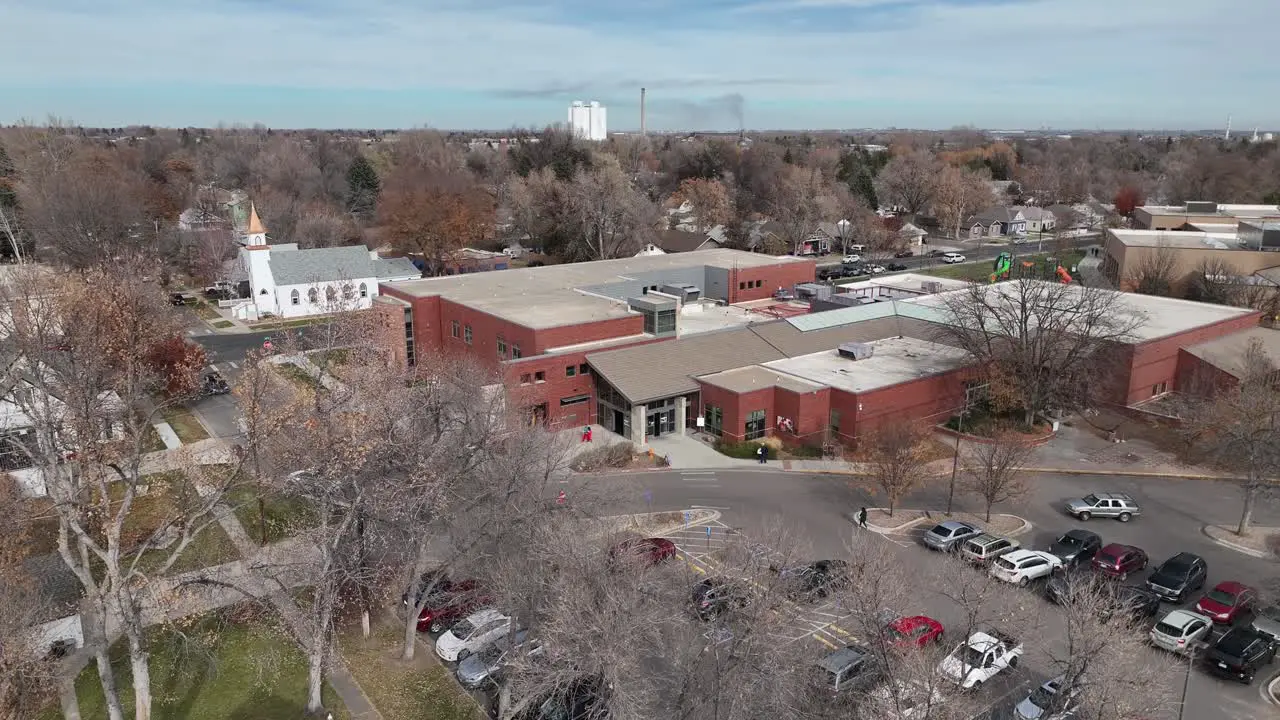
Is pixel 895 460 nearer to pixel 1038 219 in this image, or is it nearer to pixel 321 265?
pixel 321 265

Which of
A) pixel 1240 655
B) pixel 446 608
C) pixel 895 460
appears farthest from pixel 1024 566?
pixel 446 608

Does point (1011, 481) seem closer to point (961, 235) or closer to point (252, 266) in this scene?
point (252, 266)

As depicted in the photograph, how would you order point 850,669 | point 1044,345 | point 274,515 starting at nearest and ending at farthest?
point 850,669
point 274,515
point 1044,345

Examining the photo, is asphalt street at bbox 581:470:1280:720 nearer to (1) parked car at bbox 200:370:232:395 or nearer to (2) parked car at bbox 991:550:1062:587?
(2) parked car at bbox 991:550:1062:587

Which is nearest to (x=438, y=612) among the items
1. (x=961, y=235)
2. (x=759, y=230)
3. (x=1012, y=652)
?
(x=1012, y=652)

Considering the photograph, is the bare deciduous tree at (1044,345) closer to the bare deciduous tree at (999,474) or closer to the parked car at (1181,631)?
the bare deciduous tree at (999,474)

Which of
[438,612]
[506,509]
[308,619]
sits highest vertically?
[506,509]

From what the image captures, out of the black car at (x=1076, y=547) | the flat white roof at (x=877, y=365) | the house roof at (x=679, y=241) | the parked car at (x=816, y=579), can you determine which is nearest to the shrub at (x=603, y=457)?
the flat white roof at (x=877, y=365)
